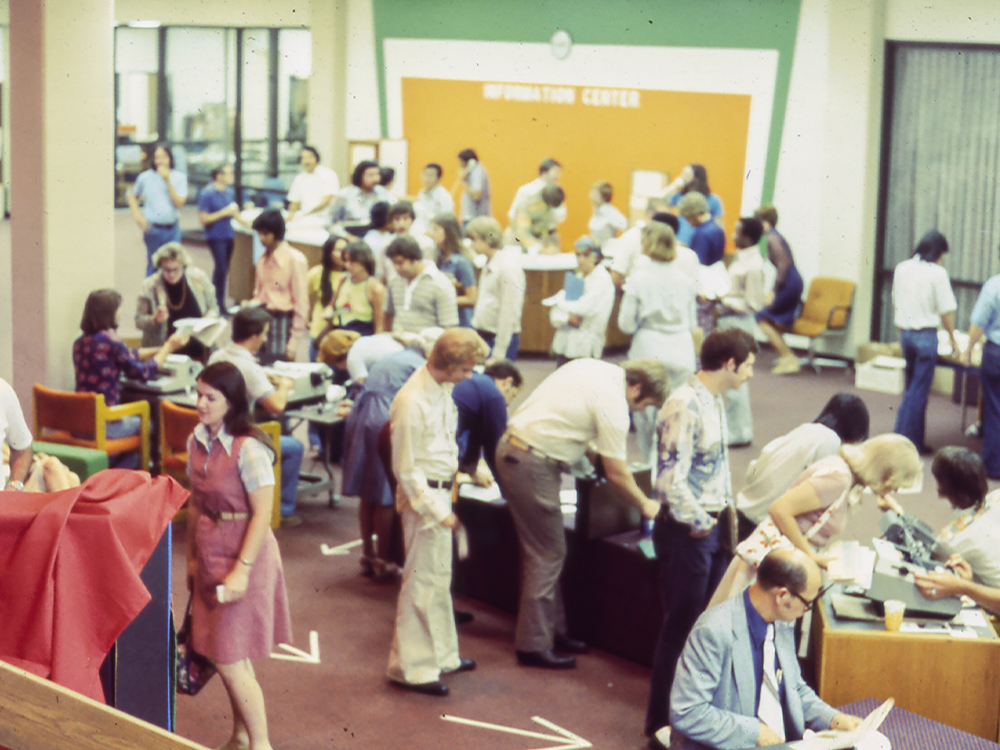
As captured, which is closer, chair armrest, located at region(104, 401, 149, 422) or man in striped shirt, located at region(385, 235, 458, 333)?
chair armrest, located at region(104, 401, 149, 422)

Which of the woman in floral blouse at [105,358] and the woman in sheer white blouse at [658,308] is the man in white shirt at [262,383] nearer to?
the woman in floral blouse at [105,358]

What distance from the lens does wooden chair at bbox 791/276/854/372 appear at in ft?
38.9

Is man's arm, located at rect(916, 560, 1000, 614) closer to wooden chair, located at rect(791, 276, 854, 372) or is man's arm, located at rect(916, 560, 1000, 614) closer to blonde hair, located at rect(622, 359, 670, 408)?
blonde hair, located at rect(622, 359, 670, 408)

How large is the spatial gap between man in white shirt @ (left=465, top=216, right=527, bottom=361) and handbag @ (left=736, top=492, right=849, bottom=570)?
3.89 metres

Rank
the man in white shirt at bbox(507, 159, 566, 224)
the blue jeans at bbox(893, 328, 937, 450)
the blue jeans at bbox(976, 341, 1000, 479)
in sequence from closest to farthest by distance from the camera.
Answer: the blue jeans at bbox(976, 341, 1000, 479), the blue jeans at bbox(893, 328, 937, 450), the man in white shirt at bbox(507, 159, 566, 224)

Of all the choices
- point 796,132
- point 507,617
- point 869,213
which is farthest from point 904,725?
point 796,132

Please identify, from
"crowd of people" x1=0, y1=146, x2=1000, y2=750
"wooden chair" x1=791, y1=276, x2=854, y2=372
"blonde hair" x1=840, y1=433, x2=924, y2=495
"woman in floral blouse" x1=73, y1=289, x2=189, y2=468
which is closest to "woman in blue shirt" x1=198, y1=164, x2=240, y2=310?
"crowd of people" x1=0, y1=146, x2=1000, y2=750

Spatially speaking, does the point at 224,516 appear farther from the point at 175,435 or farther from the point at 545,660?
the point at 175,435

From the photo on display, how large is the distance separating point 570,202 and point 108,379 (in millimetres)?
8308

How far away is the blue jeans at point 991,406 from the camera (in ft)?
28.2

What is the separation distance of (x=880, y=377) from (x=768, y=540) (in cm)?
636

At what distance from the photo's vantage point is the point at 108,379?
7188mm

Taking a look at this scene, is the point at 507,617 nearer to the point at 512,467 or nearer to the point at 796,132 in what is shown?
the point at 512,467

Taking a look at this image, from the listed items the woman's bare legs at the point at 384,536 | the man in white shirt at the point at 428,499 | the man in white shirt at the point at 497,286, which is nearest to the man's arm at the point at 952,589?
the man in white shirt at the point at 428,499
